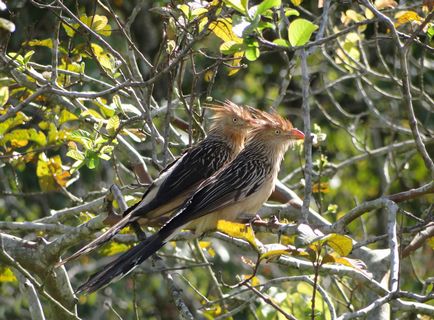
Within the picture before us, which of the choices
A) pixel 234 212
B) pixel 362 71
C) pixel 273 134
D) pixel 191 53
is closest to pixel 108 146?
pixel 191 53

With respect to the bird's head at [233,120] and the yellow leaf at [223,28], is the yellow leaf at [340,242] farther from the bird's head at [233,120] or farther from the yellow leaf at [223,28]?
the bird's head at [233,120]

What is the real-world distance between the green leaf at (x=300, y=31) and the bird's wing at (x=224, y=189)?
5.07 feet

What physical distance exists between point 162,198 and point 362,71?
2.04 meters

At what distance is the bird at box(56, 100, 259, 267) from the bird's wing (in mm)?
130

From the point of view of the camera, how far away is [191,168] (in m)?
5.91

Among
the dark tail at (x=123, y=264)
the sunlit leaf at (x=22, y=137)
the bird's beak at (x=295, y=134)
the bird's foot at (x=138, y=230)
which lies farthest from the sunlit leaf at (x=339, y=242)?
the sunlit leaf at (x=22, y=137)

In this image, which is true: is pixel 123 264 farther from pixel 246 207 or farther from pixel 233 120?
pixel 233 120

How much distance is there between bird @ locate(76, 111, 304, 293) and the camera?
15.8 feet

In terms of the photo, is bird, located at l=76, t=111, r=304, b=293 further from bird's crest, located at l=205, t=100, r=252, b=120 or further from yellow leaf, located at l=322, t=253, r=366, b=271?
yellow leaf, located at l=322, t=253, r=366, b=271

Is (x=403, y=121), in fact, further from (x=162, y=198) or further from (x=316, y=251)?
(x=316, y=251)

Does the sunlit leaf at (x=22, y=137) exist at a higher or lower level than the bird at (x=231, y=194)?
higher

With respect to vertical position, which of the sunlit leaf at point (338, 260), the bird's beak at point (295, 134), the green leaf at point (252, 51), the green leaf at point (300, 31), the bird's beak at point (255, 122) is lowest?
the bird's beak at point (295, 134)

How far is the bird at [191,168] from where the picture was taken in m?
A: 5.16

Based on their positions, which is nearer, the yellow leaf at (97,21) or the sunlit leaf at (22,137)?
the yellow leaf at (97,21)
